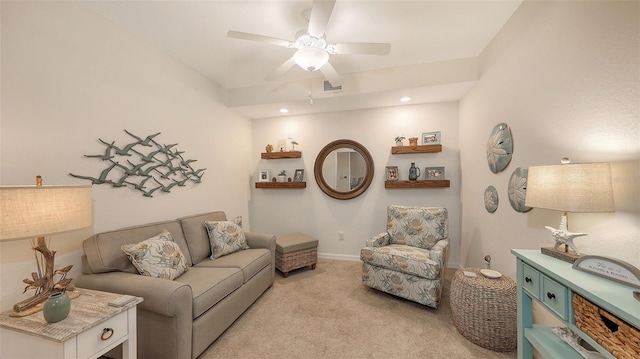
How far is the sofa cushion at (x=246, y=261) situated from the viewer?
220 cm

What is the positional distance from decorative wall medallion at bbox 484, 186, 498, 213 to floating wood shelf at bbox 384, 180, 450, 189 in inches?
31.3

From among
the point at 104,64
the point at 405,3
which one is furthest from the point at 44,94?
the point at 405,3

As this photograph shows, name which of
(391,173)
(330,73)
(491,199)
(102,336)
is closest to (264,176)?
(391,173)

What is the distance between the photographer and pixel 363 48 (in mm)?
1876

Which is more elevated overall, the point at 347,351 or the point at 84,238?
the point at 84,238

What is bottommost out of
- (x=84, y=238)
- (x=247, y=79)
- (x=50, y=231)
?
(x=84, y=238)

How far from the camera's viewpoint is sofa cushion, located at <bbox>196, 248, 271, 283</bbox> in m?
2.20

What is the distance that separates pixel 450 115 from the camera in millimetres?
3270

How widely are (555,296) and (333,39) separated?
2.48m

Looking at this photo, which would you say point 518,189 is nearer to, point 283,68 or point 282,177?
point 283,68

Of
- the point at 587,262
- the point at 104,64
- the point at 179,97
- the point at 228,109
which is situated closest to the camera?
the point at 587,262

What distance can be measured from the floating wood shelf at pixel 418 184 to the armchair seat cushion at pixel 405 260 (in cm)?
97

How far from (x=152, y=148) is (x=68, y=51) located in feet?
3.02

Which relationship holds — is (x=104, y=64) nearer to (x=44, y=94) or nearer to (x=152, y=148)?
(x=44, y=94)
